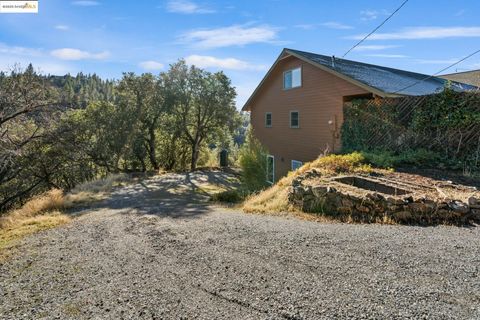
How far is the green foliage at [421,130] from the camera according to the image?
25.9 feet

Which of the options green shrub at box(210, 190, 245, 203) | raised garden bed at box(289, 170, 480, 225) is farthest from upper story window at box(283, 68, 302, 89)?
raised garden bed at box(289, 170, 480, 225)

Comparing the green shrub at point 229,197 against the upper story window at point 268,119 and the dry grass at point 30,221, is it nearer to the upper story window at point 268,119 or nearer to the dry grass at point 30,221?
the dry grass at point 30,221

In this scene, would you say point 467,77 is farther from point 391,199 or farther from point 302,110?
point 391,199

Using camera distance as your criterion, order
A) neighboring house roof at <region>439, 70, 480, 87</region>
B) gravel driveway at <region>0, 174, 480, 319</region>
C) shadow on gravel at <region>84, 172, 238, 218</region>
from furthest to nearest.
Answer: neighboring house roof at <region>439, 70, 480, 87</region> < shadow on gravel at <region>84, 172, 238, 218</region> < gravel driveway at <region>0, 174, 480, 319</region>

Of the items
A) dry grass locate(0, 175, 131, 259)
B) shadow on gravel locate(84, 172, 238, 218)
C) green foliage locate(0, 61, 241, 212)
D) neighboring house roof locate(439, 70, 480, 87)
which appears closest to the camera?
dry grass locate(0, 175, 131, 259)

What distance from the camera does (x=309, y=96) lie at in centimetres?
1334

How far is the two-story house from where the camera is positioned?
11383 millimetres

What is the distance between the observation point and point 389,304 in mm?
2512

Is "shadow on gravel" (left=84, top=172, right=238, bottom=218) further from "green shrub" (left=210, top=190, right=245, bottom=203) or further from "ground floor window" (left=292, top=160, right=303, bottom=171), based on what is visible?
"ground floor window" (left=292, top=160, right=303, bottom=171)

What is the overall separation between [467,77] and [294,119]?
516 inches

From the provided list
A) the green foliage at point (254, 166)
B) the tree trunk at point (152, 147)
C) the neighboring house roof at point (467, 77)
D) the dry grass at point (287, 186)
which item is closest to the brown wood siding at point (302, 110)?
the green foliage at point (254, 166)

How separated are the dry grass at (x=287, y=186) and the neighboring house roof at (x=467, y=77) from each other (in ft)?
41.0

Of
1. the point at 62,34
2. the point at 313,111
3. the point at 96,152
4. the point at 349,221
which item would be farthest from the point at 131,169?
the point at 349,221

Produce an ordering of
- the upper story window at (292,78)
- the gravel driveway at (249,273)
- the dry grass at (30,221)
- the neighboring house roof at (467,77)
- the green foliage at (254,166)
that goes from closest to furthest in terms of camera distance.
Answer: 1. the gravel driveway at (249,273)
2. the dry grass at (30,221)
3. the green foliage at (254,166)
4. the upper story window at (292,78)
5. the neighboring house roof at (467,77)
